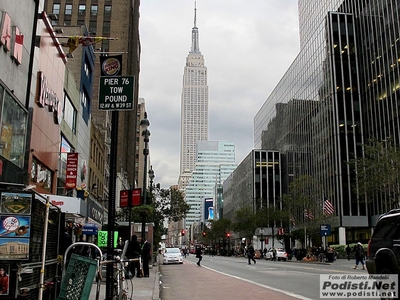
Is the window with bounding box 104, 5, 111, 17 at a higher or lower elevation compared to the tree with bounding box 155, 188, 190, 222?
higher

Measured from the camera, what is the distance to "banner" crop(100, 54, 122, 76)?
9742 millimetres

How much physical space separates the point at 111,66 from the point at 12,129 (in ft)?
32.1

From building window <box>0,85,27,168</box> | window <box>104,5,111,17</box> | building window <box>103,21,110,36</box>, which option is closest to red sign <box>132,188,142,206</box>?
building window <box>0,85,27,168</box>

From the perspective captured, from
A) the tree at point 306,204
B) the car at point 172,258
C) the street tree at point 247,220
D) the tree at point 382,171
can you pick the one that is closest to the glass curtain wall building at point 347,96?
the tree at point 306,204

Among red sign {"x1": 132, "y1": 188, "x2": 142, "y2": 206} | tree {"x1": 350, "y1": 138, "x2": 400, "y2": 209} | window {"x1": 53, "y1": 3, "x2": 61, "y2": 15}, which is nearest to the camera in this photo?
red sign {"x1": 132, "y1": 188, "x2": 142, "y2": 206}

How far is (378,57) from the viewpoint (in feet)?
215

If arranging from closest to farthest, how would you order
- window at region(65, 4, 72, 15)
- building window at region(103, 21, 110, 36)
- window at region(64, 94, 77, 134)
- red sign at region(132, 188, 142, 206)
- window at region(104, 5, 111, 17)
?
red sign at region(132, 188, 142, 206)
window at region(64, 94, 77, 134)
window at region(65, 4, 72, 15)
building window at region(103, 21, 110, 36)
window at region(104, 5, 111, 17)

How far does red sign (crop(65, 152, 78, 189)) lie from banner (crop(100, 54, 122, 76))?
19.4 meters

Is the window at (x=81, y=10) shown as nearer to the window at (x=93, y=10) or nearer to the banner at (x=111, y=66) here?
the window at (x=93, y=10)

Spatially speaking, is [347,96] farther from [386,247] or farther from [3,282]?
[3,282]

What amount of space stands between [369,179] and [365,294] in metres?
25.0

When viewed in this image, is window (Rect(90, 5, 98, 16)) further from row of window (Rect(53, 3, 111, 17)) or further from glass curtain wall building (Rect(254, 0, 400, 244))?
glass curtain wall building (Rect(254, 0, 400, 244))

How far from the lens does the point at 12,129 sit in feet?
58.7

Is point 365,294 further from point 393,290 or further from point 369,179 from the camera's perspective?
point 369,179
